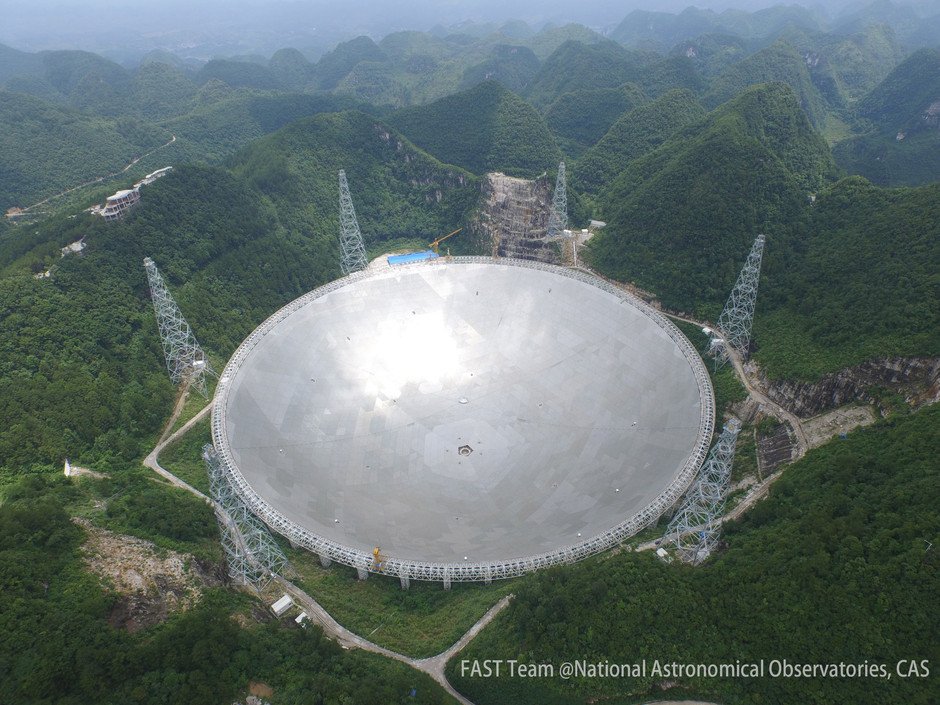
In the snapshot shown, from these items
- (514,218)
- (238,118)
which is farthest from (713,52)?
(514,218)

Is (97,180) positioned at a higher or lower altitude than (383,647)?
higher

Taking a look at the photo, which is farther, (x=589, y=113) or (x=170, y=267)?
(x=589, y=113)

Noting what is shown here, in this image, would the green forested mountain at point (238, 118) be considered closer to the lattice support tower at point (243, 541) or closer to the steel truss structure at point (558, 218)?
the steel truss structure at point (558, 218)

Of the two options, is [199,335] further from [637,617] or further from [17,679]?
[637,617]

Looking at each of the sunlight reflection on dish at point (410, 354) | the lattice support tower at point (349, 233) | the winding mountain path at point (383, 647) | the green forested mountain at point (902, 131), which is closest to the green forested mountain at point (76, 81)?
the lattice support tower at point (349, 233)

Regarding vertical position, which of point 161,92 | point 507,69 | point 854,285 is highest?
point 161,92

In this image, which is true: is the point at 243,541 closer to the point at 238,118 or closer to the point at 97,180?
the point at 97,180

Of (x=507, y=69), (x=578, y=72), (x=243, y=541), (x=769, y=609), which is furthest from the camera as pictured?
(x=507, y=69)

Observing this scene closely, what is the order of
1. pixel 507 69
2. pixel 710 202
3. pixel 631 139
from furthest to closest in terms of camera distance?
pixel 507 69, pixel 631 139, pixel 710 202
